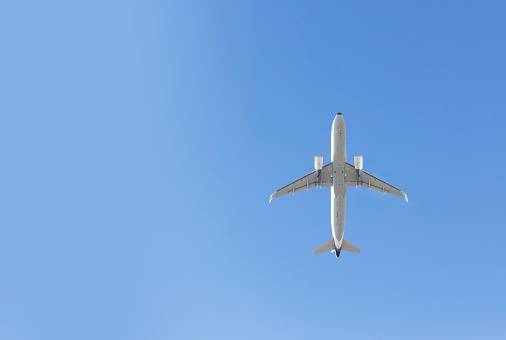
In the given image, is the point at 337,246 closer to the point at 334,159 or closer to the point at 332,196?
the point at 332,196

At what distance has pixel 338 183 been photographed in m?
64.8

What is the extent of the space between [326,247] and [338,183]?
14.9 metres

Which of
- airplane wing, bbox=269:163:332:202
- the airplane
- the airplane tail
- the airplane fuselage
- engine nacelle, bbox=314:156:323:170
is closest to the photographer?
the airplane fuselage

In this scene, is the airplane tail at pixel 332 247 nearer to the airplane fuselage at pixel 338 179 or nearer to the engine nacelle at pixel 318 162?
the airplane fuselage at pixel 338 179

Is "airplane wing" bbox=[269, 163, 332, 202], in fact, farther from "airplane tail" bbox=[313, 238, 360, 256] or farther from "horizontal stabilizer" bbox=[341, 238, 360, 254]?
"horizontal stabilizer" bbox=[341, 238, 360, 254]

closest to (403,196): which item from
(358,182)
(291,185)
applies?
(358,182)

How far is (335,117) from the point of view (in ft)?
195

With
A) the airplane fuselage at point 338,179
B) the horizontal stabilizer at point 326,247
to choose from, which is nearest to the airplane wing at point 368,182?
the airplane fuselage at point 338,179

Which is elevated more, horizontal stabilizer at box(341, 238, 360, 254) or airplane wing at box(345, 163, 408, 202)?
airplane wing at box(345, 163, 408, 202)

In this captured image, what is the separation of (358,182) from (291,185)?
11.0 meters

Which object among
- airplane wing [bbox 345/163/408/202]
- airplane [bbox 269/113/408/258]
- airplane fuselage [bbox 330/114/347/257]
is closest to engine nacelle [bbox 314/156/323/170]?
airplane [bbox 269/113/408/258]

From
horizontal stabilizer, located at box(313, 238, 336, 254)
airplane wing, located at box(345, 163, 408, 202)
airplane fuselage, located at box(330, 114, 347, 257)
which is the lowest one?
horizontal stabilizer, located at box(313, 238, 336, 254)

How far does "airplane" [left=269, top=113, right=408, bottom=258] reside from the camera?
204 ft

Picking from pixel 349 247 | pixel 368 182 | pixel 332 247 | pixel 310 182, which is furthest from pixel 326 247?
pixel 368 182
